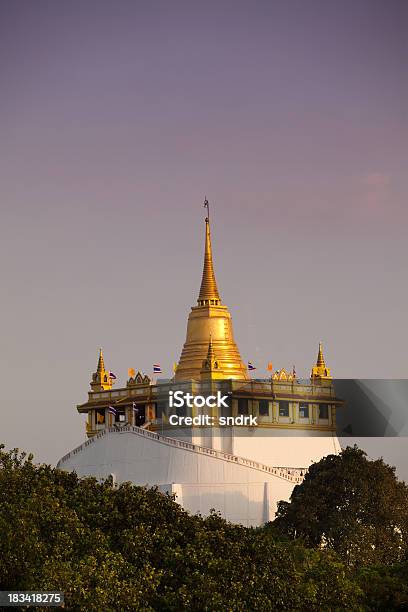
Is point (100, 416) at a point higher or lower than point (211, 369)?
lower

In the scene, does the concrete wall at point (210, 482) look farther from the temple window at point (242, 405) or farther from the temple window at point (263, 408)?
the temple window at point (263, 408)

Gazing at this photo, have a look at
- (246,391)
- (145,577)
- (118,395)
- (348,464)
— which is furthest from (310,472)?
(145,577)

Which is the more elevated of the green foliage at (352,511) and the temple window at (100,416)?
the temple window at (100,416)

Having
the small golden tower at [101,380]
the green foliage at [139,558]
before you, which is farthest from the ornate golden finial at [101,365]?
the green foliage at [139,558]

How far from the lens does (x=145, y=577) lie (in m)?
68.5

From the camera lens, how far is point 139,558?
234 feet

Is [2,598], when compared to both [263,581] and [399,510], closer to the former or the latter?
[263,581]

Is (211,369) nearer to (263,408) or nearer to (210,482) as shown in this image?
(263,408)

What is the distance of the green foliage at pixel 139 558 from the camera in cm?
6675

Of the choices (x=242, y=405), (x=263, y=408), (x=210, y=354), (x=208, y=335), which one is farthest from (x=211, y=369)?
(x=208, y=335)

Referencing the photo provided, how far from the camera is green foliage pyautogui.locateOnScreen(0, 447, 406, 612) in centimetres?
6675

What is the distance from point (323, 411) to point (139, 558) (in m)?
66.6

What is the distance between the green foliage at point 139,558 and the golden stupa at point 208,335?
5844 centimetres

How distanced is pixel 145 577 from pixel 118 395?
238 feet
